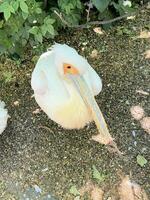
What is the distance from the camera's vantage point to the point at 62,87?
139 inches

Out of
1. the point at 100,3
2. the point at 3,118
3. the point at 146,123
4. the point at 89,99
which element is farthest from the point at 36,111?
the point at 100,3

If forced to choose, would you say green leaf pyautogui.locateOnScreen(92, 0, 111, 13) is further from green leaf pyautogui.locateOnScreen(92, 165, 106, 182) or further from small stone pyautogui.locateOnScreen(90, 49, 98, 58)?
green leaf pyautogui.locateOnScreen(92, 165, 106, 182)

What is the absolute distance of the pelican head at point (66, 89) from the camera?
3.42 metres

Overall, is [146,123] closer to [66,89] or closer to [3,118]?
[66,89]

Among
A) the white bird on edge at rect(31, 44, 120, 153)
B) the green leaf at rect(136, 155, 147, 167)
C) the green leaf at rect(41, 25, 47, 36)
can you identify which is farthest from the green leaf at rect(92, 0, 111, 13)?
the green leaf at rect(136, 155, 147, 167)

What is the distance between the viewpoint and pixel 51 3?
173 inches

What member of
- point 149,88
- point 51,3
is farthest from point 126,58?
point 51,3

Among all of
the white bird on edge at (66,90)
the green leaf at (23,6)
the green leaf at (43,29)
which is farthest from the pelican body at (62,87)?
the green leaf at (43,29)

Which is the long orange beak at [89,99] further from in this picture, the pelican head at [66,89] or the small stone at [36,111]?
the small stone at [36,111]

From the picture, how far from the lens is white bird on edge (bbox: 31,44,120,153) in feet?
11.2

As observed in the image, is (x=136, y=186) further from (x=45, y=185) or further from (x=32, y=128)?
(x=32, y=128)

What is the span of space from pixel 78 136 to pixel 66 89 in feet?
1.51

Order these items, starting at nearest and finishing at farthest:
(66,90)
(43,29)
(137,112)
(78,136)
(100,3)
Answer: (66,90)
(78,136)
(137,112)
(43,29)
(100,3)

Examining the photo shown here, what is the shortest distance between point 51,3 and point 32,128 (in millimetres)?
1108
